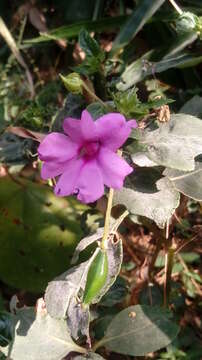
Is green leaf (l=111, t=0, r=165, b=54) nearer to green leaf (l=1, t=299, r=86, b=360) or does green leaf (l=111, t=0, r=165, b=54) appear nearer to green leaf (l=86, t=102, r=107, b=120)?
green leaf (l=86, t=102, r=107, b=120)

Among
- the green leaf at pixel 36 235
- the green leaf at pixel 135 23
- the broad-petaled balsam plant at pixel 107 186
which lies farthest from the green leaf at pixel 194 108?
the green leaf at pixel 36 235

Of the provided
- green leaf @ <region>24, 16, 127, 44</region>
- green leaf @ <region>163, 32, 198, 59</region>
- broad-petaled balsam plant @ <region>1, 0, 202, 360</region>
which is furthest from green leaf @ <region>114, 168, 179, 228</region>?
green leaf @ <region>24, 16, 127, 44</region>

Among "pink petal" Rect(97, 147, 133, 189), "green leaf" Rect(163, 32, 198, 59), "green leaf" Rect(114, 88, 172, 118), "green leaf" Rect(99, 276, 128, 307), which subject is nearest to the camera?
"pink petal" Rect(97, 147, 133, 189)

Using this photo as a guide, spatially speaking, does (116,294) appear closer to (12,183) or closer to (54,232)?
(54,232)

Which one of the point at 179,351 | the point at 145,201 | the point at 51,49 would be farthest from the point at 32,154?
the point at 51,49

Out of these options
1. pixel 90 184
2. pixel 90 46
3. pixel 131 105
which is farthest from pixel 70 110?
pixel 90 184

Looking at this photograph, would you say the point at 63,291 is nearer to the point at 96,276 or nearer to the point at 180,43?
the point at 96,276
